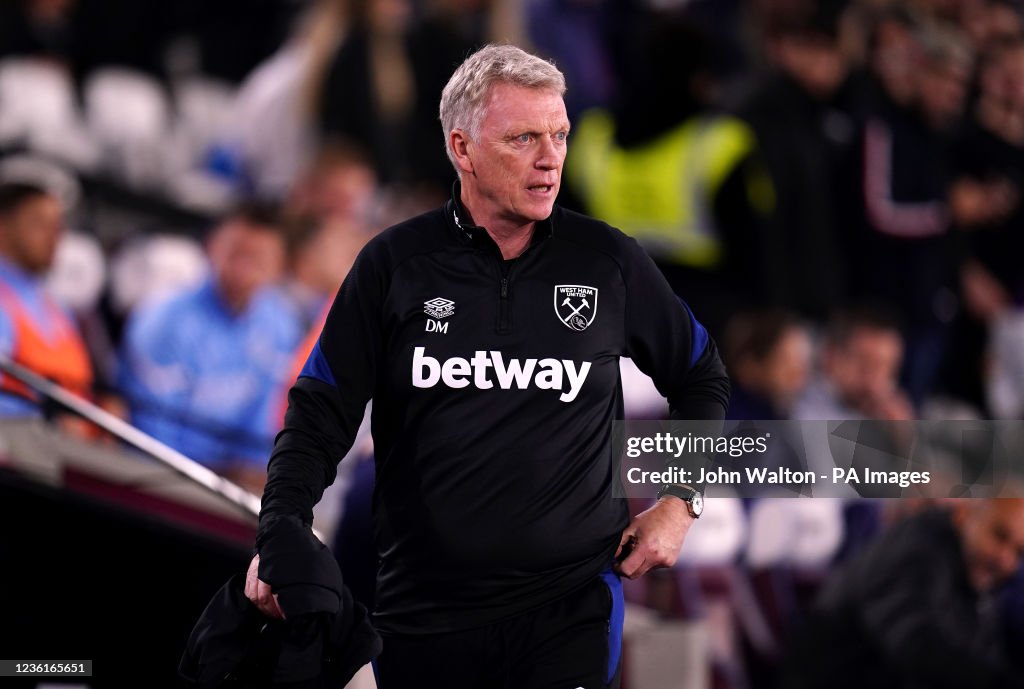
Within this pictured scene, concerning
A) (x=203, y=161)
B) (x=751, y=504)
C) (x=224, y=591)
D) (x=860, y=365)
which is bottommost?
(x=224, y=591)

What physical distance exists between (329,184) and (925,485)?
3.32 metres

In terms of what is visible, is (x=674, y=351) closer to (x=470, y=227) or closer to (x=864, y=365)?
(x=470, y=227)

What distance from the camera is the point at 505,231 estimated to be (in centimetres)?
348

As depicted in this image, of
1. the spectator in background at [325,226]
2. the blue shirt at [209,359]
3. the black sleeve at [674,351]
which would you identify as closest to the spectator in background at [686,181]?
the spectator in background at [325,226]

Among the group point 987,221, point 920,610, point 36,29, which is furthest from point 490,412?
point 987,221

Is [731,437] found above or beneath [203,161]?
beneath

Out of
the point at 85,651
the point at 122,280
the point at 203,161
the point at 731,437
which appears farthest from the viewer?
the point at 203,161

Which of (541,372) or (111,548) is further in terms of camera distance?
(111,548)

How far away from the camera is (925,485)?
6746mm

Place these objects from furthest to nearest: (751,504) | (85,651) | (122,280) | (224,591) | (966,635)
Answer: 1. (122,280)
2. (751,504)
3. (966,635)
4. (85,651)
5. (224,591)

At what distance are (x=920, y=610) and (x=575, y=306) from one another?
351 cm

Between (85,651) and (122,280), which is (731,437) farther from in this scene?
(122,280)

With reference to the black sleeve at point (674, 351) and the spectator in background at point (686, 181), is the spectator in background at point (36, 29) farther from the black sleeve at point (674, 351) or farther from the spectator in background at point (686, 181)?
the black sleeve at point (674, 351)

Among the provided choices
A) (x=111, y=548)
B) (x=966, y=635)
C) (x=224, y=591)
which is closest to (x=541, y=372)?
(x=224, y=591)
